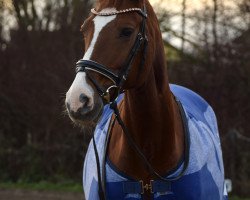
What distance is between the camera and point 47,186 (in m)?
9.51

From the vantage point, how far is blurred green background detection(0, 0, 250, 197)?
30.3 ft

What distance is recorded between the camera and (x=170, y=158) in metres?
3.41

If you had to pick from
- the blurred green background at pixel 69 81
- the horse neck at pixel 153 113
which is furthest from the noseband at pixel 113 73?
the blurred green background at pixel 69 81

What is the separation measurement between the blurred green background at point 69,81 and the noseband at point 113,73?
563cm

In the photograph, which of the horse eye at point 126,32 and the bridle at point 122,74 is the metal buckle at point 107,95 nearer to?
the bridle at point 122,74

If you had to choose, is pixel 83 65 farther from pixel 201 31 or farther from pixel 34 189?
pixel 201 31

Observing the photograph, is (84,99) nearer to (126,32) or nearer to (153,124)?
(126,32)

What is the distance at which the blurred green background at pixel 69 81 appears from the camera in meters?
9.23

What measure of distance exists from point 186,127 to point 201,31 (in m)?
6.97

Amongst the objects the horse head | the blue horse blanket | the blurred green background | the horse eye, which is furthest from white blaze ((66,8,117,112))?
the blurred green background

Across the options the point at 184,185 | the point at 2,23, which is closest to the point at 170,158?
the point at 184,185

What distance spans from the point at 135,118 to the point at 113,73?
47cm

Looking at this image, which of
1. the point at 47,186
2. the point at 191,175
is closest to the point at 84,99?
the point at 191,175

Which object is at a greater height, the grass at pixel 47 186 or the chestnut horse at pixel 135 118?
the chestnut horse at pixel 135 118
